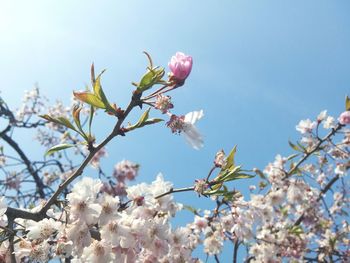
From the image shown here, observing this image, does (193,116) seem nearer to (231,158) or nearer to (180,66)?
(180,66)

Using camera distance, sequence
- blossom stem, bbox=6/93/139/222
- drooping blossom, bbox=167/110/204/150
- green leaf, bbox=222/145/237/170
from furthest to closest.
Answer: green leaf, bbox=222/145/237/170, drooping blossom, bbox=167/110/204/150, blossom stem, bbox=6/93/139/222

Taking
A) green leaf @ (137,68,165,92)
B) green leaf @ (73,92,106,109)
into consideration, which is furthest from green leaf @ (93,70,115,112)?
green leaf @ (137,68,165,92)

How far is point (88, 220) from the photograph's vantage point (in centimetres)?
222

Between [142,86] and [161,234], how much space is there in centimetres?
100

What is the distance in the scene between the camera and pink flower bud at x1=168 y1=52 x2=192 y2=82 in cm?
203

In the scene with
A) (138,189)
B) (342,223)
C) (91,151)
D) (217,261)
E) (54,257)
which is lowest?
(54,257)

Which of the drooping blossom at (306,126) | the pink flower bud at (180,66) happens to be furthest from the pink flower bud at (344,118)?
the pink flower bud at (180,66)

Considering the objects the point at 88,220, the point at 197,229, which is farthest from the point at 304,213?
the point at 88,220

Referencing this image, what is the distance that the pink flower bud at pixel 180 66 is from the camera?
2.03 metres

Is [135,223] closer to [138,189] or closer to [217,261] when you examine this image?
[138,189]

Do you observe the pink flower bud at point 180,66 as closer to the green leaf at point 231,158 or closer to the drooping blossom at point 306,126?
the green leaf at point 231,158

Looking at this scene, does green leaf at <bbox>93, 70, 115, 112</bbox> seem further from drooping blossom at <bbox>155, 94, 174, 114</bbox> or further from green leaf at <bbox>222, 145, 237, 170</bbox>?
green leaf at <bbox>222, 145, 237, 170</bbox>

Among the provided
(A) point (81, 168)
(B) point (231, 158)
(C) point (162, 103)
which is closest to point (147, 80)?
(C) point (162, 103)

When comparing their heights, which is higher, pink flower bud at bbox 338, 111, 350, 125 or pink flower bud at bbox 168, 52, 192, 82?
pink flower bud at bbox 338, 111, 350, 125
